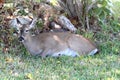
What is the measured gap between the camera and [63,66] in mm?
6758

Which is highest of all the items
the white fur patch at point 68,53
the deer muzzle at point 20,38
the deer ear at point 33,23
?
the deer ear at point 33,23

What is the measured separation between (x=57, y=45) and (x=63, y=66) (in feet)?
3.16

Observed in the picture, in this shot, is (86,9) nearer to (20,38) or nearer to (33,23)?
(33,23)

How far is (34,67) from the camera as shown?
21.9 feet

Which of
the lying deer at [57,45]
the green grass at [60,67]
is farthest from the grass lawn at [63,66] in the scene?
the lying deer at [57,45]

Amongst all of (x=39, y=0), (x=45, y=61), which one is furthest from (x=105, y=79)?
(x=39, y=0)

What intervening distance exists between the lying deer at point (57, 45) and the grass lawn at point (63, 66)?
0.20 metres

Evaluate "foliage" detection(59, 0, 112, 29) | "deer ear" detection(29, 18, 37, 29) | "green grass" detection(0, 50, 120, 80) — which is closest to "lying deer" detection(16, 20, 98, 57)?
"deer ear" detection(29, 18, 37, 29)

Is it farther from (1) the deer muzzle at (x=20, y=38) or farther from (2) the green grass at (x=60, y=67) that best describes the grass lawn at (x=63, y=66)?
(1) the deer muzzle at (x=20, y=38)

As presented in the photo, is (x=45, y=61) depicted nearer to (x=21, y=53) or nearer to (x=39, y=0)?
(x=21, y=53)

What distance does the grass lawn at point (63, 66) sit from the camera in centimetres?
616

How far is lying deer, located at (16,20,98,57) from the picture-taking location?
761cm

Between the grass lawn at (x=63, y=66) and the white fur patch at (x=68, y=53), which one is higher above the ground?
the grass lawn at (x=63, y=66)

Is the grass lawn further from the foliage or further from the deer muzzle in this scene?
the foliage
